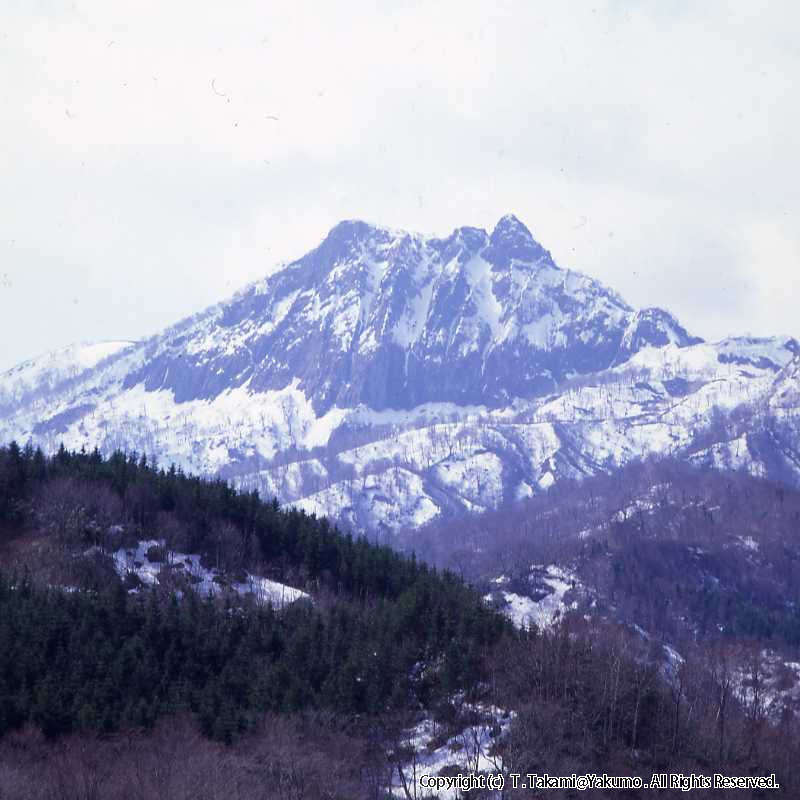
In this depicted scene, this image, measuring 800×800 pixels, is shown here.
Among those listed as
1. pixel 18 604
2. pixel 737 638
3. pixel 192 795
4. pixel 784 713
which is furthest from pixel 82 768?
pixel 737 638

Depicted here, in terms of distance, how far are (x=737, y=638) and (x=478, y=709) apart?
434 feet

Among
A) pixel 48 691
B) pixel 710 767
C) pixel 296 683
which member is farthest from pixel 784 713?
pixel 48 691

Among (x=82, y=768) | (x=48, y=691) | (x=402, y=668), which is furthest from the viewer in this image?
(x=402, y=668)

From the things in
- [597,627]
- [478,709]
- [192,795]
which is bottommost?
[192,795]

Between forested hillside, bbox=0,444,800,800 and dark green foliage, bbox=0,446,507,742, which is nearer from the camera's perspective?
forested hillside, bbox=0,444,800,800

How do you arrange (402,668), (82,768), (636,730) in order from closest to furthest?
(82,768) < (636,730) < (402,668)

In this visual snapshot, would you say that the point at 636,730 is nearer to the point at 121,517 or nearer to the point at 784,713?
the point at 784,713

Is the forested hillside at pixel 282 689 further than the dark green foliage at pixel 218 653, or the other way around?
the dark green foliage at pixel 218 653

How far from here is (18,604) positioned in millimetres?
84188

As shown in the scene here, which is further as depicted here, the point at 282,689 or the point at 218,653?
the point at 218,653

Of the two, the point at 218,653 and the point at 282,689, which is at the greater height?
the point at 218,653

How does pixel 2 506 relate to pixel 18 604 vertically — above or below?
above

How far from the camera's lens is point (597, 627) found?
118 metres

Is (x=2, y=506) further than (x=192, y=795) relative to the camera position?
Yes
